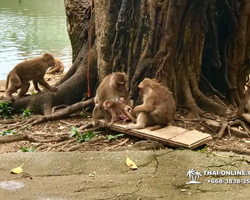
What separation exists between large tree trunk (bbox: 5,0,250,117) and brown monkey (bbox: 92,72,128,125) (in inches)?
17.6

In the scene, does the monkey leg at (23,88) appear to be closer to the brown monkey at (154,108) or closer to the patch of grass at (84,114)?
the patch of grass at (84,114)

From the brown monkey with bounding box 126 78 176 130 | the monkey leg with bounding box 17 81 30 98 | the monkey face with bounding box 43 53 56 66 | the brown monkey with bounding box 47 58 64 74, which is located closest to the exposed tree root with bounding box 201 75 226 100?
Result: the brown monkey with bounding box 126 78 176 130

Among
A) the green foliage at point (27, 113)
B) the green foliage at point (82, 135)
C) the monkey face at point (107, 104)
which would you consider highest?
the monkey face at point (107, 104)

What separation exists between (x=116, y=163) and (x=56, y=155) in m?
0.80

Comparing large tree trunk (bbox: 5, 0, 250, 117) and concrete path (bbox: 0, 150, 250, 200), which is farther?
large tree trunk (bbox: 5, 0, 250, 117)

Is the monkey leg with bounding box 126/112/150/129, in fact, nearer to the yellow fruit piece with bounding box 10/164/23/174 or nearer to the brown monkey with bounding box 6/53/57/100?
the yellow fruit piece with bounding box 10/164/23/174

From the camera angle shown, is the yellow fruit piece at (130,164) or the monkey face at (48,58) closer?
the yellow fruit piece at (130,164)

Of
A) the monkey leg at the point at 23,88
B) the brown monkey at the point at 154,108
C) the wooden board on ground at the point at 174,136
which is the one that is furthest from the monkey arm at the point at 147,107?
the monkey leg at the point at 23,88

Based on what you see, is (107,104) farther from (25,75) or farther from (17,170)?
(25,75)

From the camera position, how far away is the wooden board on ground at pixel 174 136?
512 centimetres

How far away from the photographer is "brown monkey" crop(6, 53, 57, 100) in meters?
7.57

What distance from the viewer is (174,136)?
531 centimetres

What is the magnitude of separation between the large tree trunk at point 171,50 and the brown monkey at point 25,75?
0.89 feet

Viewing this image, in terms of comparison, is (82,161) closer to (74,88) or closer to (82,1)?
(74,88)
